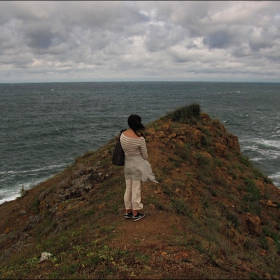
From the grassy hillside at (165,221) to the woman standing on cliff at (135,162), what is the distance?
17.8 inches

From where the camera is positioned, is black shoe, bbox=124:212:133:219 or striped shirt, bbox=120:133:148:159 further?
black shoe, bbox=124:212:133:219

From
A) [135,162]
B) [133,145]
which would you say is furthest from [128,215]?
[133,145]

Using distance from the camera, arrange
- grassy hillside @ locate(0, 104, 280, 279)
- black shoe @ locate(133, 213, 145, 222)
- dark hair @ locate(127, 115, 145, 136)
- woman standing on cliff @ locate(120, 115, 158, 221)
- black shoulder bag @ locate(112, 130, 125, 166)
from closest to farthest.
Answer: grassy hillside @ locate(0, 104, 280, 279), dark hair @ locate(127, 115, 145, 136), woman standing on cliff @ locate(120, 115, 158, 221), black shoulder bag @ locate(112, 130, 125, 166), black shoe @ locate(133, 213, 145, 222)

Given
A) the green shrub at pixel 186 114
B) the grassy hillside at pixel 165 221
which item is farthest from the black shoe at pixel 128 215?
the green shrub at pixel 186 114

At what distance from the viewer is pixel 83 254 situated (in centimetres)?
495

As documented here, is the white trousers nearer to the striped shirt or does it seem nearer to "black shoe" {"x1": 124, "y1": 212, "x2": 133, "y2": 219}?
"black shoe" {"x1": 124, "y1": 212, "x2": 133, "y2": 219}

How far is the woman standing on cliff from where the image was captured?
17.9 ft

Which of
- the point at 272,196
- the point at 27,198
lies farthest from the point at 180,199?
the point at 27,198

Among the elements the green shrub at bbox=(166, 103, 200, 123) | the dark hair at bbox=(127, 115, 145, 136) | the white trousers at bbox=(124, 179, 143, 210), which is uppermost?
the dark hair at bbox=(127, 115, 145, 136)

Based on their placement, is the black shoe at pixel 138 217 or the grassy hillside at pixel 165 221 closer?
the grassy hillside at pixel 165 221

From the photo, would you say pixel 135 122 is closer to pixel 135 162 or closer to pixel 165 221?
pixel 135 162

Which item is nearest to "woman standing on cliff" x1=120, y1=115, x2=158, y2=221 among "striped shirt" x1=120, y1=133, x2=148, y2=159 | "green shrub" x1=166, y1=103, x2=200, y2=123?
"striped shirt" x1=120, y1=133, x2=148, y2=159

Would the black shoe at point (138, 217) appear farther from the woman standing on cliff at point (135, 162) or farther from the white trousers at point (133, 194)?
the white trousers at point (133, 194)

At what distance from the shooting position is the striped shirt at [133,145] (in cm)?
546
